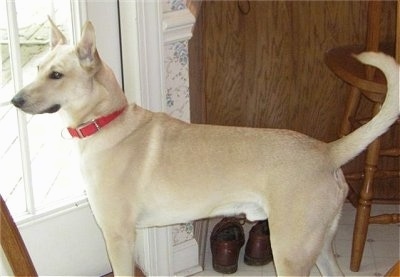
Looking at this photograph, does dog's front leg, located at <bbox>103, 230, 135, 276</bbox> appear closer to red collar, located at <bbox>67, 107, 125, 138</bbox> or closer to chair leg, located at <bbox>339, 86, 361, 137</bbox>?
red collar, located at <bbox>67, 107, 125, 138</bbox>

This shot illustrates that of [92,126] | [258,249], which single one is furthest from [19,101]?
[258,249]

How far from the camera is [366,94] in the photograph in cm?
241

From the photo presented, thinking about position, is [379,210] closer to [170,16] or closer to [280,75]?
[280,75]

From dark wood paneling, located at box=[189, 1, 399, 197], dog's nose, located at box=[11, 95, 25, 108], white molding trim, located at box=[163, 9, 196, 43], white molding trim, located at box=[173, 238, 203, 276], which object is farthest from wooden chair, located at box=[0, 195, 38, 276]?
dark wood paneling, located at box=[189, 1, 399, 197]

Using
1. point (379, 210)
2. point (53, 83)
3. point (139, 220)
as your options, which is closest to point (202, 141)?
point (139, 220)

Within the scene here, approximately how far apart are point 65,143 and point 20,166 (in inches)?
8.7

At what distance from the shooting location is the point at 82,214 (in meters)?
2.38

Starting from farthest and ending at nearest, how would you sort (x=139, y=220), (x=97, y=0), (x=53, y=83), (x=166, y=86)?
1. (x=166, y=86)
2. (x=97, y=0)
3. (x=139, y=220)
4. (x=53, y=83)

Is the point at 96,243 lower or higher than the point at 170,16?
lower

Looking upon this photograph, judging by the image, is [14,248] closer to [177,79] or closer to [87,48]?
[87,48]

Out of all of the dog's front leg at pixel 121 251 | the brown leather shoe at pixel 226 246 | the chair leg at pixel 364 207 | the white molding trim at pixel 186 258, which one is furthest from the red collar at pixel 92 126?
the chair leg at pixel 364 207

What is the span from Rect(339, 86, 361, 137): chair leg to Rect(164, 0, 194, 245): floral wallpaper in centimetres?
68

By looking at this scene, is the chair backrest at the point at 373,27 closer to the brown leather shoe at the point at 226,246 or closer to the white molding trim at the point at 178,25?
the white molding trim at the point at 178,25

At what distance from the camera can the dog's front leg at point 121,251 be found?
6.56 ft
